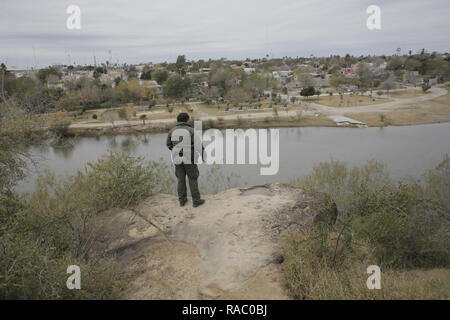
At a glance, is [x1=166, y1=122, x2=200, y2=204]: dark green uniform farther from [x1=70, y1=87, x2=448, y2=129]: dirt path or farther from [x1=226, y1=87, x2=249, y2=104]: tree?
[x1=226, y1=87, x2=249, y2=104]: tree

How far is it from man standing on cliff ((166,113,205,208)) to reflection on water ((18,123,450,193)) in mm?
6559

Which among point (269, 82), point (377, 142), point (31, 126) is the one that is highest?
point (269, 82)

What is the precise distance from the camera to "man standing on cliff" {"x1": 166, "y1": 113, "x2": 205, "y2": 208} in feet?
18.5

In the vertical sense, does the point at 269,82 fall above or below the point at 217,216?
above

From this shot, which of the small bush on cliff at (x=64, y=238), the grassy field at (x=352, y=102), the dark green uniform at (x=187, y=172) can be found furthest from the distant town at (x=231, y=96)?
the dark green uniform at (x=187, y=172)

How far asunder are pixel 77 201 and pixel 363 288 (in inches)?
206

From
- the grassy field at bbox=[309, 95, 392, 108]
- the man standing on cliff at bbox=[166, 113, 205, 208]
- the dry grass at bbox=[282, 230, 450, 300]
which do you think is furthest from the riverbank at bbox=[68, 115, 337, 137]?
the dry grass at bbox=[282, 230, 450, 300]

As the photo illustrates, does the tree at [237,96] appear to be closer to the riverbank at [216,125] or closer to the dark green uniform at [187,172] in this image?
the riverbank at [216,125]

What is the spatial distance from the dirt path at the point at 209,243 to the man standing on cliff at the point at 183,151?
0.45 meters

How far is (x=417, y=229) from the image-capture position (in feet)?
21.1

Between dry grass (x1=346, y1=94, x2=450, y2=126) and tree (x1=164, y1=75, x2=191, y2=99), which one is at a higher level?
tree (x1=164, y1=75, x2=191, y2=99)

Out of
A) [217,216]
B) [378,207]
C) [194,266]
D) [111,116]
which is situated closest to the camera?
[194,266]

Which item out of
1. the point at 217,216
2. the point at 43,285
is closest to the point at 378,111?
the point at 217,216
